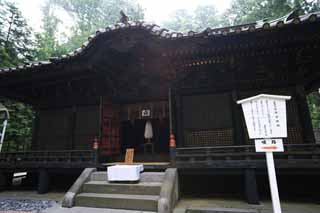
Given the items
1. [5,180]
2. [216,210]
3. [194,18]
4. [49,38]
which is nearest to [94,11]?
[49,38]

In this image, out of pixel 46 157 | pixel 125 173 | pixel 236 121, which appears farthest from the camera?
pixel 46 157

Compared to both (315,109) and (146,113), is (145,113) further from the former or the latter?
(315,109)

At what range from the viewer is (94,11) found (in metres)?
20.4

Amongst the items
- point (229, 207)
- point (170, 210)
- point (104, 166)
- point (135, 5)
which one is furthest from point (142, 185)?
point (135, 5)

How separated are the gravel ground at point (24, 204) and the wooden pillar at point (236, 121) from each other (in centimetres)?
520

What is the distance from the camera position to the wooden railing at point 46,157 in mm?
5410

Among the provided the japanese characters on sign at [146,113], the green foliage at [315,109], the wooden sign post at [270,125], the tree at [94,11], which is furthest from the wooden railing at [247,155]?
the tree at [94,11]

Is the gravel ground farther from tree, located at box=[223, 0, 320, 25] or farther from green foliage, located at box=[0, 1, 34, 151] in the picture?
tree, located at box=[223, 0, 320, 25]

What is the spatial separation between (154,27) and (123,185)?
13.1 ft

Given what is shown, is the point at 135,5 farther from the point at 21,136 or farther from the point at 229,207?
the point at 229,207

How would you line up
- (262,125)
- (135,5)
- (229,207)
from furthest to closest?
(135,5) < (229,207) < (262,125)

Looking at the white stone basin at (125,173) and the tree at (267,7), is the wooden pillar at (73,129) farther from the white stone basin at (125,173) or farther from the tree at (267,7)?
the tree at (267,7)

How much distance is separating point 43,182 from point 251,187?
6.03 m

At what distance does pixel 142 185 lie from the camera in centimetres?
403
